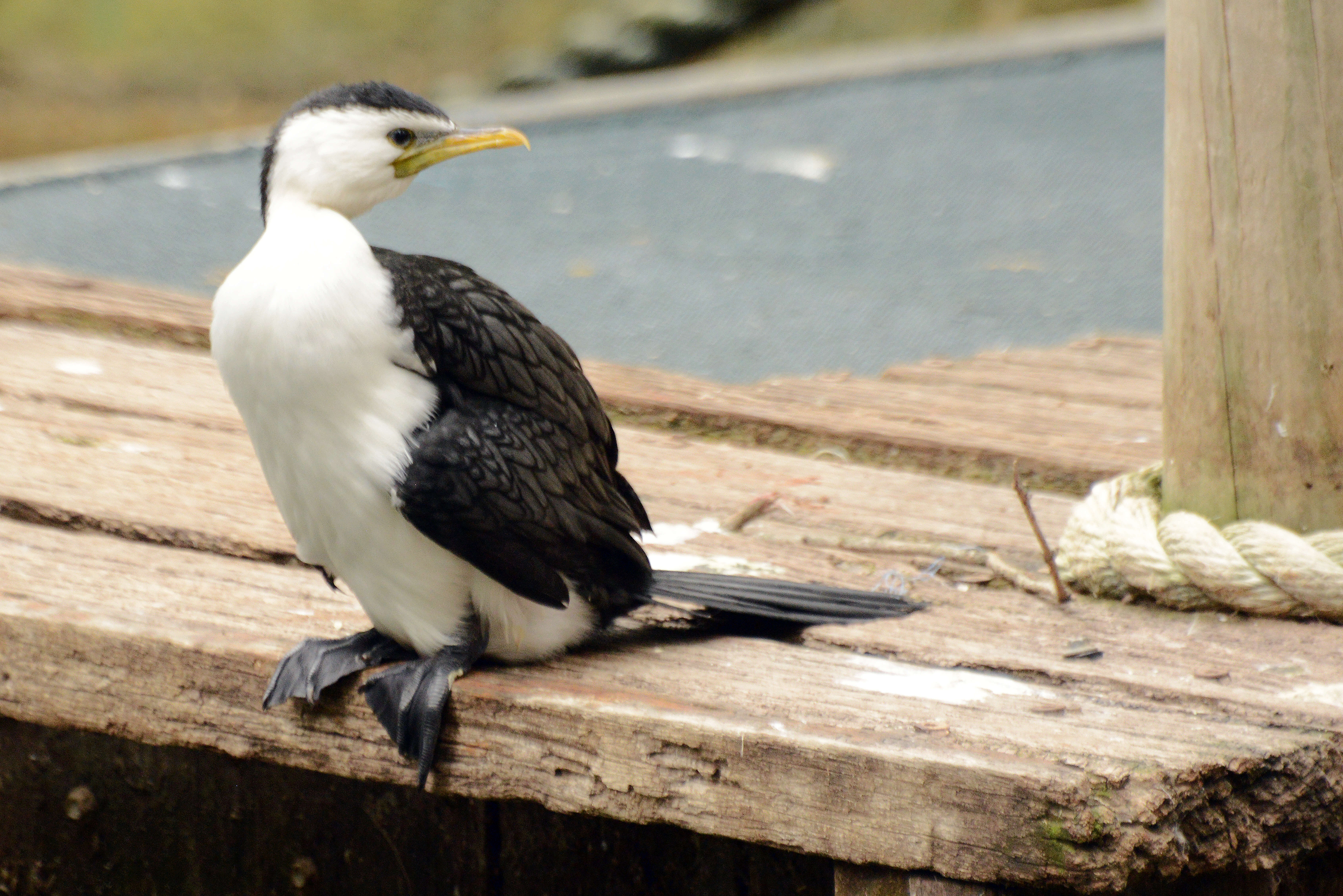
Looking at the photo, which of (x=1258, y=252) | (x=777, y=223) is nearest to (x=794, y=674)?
(x=1258, y=252)

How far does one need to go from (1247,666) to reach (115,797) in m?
1.52

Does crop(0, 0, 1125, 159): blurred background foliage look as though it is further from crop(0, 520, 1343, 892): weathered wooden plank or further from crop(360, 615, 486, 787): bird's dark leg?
crop(360, 615, 486, 787): bird's dark leg

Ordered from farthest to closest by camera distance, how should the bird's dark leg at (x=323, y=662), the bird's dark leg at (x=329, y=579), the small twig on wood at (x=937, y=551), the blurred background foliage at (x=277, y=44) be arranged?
the blurred background foliage at (x=277, y=44)
the small twig on wood at (x=937, y=551)
the bird's dark leg at (x=329, y=579)
the bird's dark leg at (x=323, y=662)

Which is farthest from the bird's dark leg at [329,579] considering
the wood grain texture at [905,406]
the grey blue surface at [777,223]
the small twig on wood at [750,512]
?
the grey blue surface at [777,223]

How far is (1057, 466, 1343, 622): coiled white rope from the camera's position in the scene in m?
1.78

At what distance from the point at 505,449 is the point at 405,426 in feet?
0.33

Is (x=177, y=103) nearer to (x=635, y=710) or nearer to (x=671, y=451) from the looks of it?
(x=671, y=451)

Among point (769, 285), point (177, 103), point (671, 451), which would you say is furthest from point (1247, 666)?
point (177, 103)

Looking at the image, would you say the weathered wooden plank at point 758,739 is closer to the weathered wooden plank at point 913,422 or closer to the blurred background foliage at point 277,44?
the weathered wooden plank at point 913,422

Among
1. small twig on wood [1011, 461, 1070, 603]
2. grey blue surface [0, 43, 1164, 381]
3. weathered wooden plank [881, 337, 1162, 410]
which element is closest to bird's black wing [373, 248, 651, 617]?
small twig on wood [1011, 461, 1070, 603]

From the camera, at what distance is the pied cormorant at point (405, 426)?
1409 millimetres

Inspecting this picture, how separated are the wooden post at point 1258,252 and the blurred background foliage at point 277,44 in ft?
22.3

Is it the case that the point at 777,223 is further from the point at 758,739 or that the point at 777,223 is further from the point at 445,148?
the point at 758,739

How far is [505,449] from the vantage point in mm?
1487
